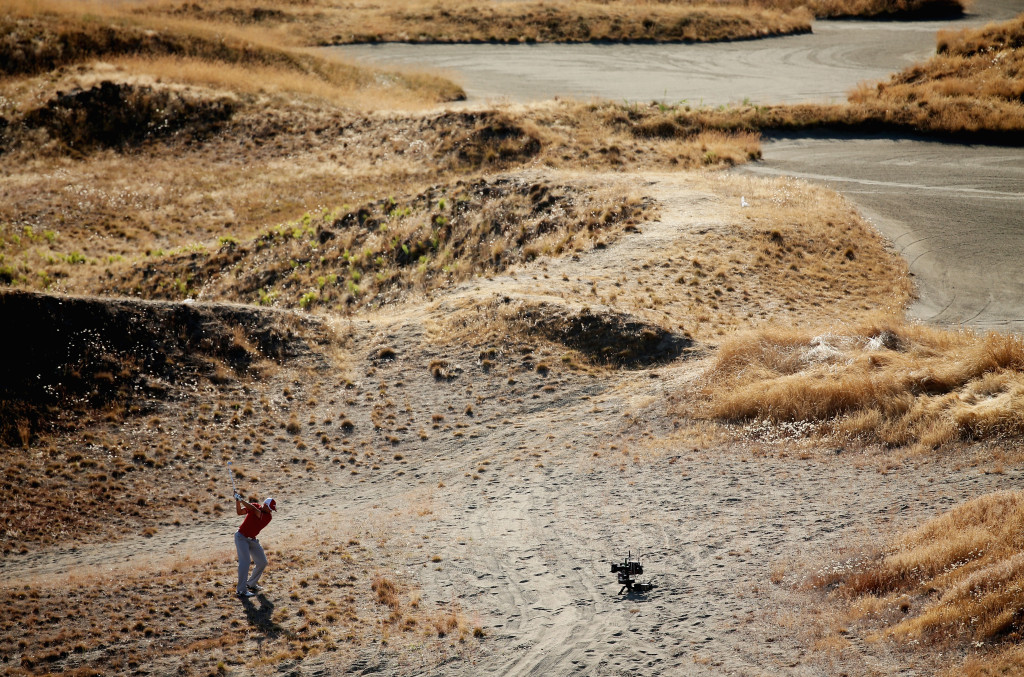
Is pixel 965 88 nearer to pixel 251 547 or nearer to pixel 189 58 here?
pixel 251 547

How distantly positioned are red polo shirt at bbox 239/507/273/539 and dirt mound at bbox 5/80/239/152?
28867 mm

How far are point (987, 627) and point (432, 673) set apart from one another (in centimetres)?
587

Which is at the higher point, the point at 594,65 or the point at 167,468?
the point at 594,65

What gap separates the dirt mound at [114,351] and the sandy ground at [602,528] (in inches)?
160

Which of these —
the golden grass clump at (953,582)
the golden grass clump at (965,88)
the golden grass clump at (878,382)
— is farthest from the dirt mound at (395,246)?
the golden grass clump at (953,582)

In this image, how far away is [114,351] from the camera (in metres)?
17.4

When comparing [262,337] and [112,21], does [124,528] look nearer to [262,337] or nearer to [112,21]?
[262,337]

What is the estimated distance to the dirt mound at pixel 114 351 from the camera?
16.0 meters

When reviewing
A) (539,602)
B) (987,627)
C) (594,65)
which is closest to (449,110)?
(594,65)

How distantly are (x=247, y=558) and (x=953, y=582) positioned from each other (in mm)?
8718

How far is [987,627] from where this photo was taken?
321 inches

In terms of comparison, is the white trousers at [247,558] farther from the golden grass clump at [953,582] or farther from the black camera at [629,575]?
the golden grass clump at [953,582]

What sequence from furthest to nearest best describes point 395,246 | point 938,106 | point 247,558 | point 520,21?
point 520,21, point 938,106, point 395,246, point 247,558

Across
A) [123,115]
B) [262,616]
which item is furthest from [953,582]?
[123,115]
